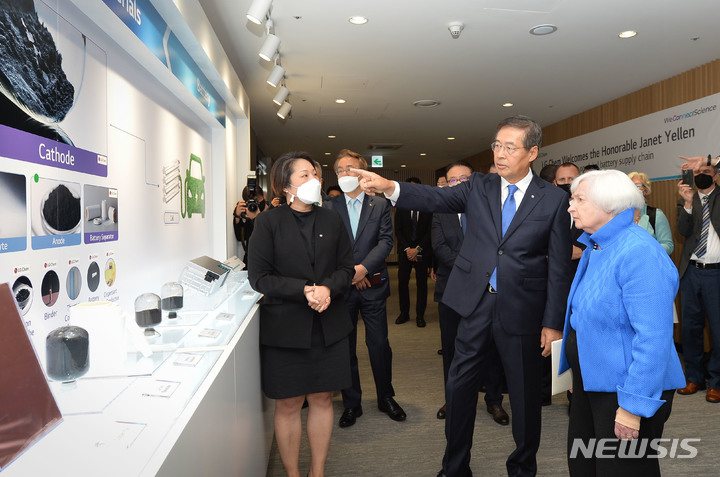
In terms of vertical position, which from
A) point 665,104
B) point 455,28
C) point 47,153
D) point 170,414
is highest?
point 455,28

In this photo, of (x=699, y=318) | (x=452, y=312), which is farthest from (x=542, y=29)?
(x=699, y=318)

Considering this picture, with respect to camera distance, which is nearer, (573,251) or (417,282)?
(573,251)

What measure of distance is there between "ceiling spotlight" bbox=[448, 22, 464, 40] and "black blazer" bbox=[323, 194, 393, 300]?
5.79 ft

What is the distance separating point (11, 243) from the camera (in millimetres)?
1478

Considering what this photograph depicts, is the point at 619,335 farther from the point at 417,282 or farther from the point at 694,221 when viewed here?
the point at 417,282

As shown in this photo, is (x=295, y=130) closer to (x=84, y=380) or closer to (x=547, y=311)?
(x=547, y=311)

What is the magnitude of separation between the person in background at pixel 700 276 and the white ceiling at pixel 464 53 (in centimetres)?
139

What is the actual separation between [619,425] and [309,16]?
3636 mm

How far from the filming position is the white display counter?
941 millimetres

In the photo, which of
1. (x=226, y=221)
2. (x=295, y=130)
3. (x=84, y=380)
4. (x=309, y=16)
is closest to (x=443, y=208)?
(x=84, y=380)

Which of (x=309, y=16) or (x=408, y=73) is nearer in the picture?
(x=309, y=16)

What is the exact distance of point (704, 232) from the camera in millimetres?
4039

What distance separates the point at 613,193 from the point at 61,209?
1.88m

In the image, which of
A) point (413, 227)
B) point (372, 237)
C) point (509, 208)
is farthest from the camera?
point (413, 227)
